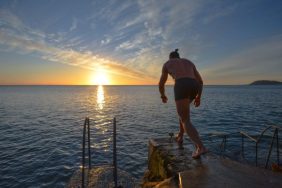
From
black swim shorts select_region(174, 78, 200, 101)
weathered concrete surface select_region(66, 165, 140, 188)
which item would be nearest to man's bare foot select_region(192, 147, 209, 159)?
black swim shorts select_region(174, 78, 200, 101)

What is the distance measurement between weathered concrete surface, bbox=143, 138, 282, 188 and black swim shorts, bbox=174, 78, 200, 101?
1.64m

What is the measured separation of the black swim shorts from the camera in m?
5.21

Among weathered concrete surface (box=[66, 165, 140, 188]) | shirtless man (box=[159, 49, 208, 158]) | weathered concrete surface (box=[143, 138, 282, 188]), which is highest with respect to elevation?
shirtless man (box=[159, 49, 208, 158])

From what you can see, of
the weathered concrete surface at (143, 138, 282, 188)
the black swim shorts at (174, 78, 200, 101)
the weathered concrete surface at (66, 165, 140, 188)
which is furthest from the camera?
the weathered concrete surface at (66, 165, 140, 188)

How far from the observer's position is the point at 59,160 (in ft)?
46.7

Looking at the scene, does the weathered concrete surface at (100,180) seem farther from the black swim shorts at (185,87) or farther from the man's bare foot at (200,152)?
the black swim shorts at (185,87)

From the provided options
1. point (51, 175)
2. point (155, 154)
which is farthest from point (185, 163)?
point (51, 175)

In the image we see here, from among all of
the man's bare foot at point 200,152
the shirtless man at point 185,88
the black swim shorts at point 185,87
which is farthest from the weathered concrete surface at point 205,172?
the black swim shorts at point 185,87

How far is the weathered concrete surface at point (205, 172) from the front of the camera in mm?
3881

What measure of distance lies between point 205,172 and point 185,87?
1.96 meters

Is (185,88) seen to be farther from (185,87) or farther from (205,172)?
(205,172)

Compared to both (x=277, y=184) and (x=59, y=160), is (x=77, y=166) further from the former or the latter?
(x=277, y=184)

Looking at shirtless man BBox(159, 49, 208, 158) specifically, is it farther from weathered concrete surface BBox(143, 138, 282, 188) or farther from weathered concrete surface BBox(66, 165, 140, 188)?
weathered concrete surface BBox(66, 165, 140, 188)

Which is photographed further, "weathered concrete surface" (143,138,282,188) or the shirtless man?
the shirtless man
